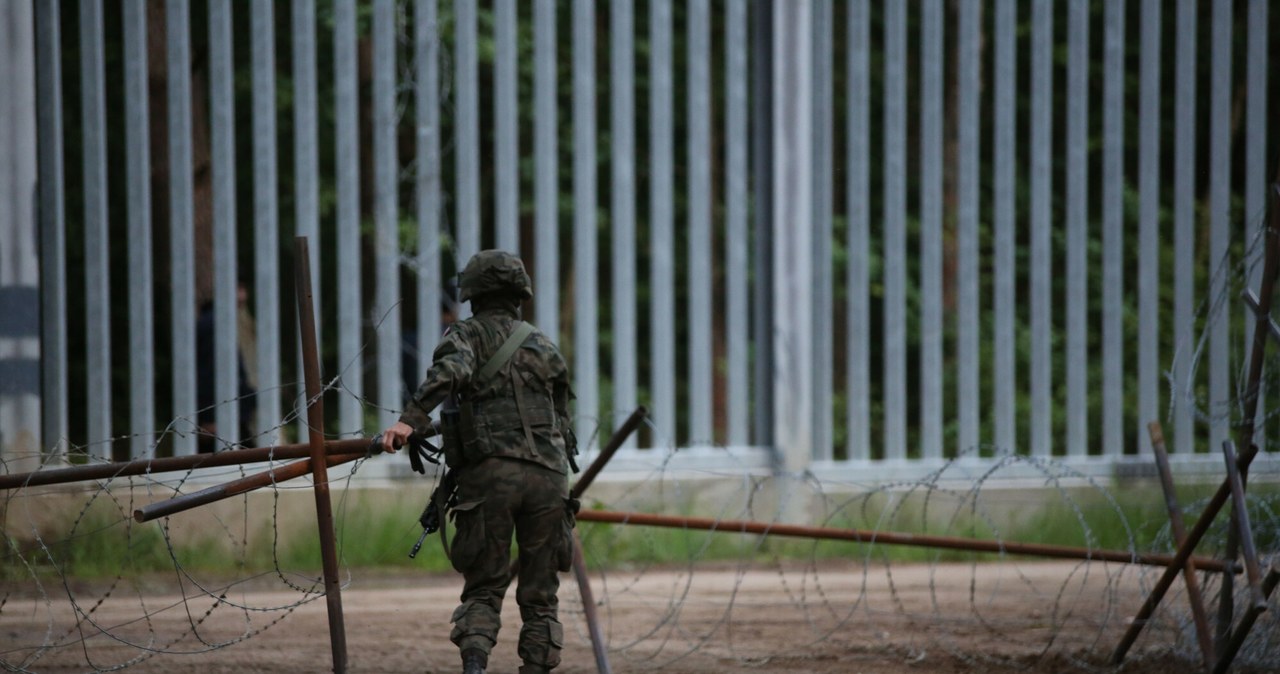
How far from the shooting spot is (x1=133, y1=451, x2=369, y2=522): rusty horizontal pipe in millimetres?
5090

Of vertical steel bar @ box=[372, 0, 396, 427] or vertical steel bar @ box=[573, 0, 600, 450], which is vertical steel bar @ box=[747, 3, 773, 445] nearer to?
vertical steel bar @ box=[573, 0, 600, 450]

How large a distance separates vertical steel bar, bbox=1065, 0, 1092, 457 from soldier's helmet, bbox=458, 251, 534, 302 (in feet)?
25.4

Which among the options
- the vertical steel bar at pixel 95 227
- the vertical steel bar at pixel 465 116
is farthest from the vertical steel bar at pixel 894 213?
the vertical steel bar at pixel 95 227

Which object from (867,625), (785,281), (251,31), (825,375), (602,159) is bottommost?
(867,625)

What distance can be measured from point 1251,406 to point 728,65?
21.8 ft

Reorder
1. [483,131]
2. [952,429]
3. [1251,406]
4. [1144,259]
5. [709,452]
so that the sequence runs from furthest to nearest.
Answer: [483,131], [952,429], [1144,259], [709,452], [1251,406]

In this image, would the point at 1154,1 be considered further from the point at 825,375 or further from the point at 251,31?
the point at 251,31

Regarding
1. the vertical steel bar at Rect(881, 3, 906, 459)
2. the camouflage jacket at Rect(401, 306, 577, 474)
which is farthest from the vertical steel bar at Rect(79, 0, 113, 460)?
the vertical steel bar at Rect(881, 3, 906, 459)

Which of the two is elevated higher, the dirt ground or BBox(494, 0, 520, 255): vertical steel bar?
BBox(494, 0, 520, 255): vertical steel bar

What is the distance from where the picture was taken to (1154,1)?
12672 mm

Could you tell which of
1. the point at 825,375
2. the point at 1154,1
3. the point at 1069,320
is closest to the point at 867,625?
the point at 825,375

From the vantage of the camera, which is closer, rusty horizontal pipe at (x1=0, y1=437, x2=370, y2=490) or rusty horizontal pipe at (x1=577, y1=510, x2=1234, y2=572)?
rusty horizontal pipe at (x1=0, y1=437, x2=370, y2=490)

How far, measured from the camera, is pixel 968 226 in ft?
41.5

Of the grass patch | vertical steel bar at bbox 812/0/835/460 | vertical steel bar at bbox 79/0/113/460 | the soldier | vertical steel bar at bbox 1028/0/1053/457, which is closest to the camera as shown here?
the soldier
